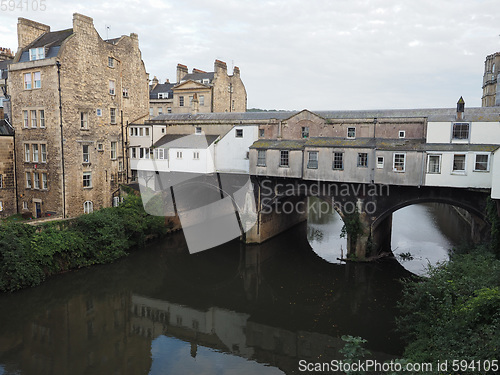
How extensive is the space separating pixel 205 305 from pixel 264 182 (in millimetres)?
11424

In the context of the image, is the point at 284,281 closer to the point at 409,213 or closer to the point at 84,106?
the point at 84,106

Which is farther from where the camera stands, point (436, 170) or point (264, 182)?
point (264, 182)

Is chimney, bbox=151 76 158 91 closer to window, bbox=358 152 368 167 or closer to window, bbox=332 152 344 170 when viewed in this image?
window, bbox=332 152 344 170

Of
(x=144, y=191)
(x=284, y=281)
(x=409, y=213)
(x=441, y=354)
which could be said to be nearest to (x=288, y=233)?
(x=284, y=281)

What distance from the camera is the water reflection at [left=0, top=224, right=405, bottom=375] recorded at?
51.4ft

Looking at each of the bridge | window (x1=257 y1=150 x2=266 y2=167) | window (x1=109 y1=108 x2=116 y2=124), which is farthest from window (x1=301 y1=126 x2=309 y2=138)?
window (x1=109 y1=108 x2=116 y2=124)

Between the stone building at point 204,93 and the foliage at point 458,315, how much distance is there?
108 ft

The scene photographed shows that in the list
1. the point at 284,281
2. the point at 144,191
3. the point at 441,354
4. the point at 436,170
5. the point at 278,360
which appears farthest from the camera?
the point at 144,191

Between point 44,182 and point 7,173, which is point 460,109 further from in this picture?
point 7,173

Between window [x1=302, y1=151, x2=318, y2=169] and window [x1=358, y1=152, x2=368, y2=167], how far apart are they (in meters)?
2.88

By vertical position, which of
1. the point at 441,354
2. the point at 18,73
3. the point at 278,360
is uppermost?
the point at 18,73

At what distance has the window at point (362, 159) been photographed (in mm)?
24172

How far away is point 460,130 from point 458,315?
14.0 m

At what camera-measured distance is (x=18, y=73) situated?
29531 millimetres
